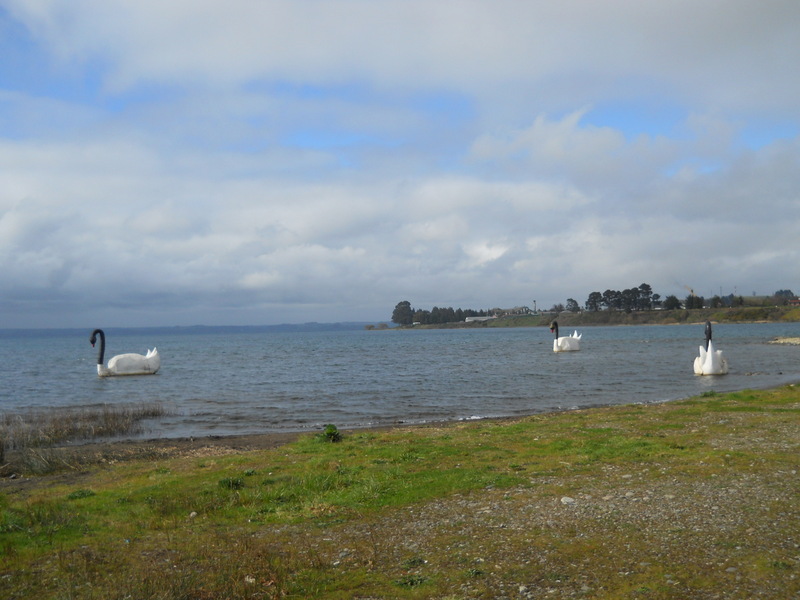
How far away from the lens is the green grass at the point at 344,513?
24.9ft

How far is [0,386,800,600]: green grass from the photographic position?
758cm

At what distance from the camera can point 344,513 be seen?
10961 millimetres

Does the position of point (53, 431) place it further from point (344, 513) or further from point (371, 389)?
point (371, 389)

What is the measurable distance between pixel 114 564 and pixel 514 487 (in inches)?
279

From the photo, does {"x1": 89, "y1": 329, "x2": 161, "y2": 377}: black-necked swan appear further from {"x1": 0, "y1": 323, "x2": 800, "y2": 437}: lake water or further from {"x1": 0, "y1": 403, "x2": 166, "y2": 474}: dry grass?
{"x1": 0, "y1": 403, "x2": 166, "y2": 474}: dry grass

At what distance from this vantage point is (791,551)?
25.7ft

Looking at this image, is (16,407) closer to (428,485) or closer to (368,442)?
(368,442)

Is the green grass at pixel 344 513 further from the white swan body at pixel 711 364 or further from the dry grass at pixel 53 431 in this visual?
the white swan body at pixel 711 364

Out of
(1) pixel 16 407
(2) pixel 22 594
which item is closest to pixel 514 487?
(2) pixel 22 594

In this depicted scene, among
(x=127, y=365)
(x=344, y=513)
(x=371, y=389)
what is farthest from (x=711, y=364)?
(x=127, y=365)

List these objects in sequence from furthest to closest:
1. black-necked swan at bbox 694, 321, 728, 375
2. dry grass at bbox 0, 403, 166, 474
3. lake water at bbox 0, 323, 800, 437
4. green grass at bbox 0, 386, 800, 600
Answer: black-necked swan at bbox 694, 321, 728, 375
lake water at bbox 0, 323, 800, 437
dry grass at bbox 0, 403, 166, 474
green grass at bbox 0, 386, 800, 600

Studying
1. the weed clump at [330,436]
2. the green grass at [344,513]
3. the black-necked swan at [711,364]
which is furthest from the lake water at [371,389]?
the green grass at [344,513]

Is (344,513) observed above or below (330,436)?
above

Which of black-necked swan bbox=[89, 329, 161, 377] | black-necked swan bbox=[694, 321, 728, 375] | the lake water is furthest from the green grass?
black-necked swan bbox=[89, 329, 161, 377]
